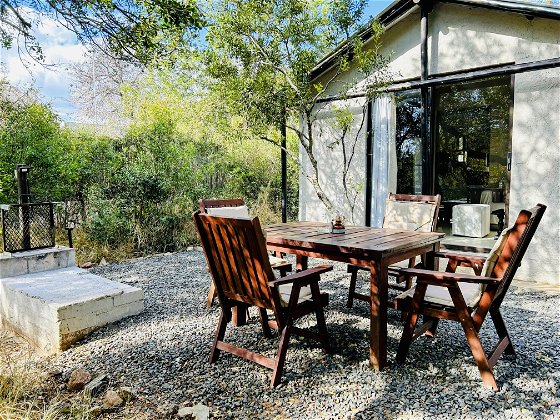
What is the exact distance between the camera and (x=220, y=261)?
2.65 m

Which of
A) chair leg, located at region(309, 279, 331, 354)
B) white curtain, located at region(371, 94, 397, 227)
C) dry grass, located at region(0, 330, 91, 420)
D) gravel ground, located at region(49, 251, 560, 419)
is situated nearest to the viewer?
dry grass, located at region(0, 330, 91, 420)

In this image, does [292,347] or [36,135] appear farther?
[36,135]

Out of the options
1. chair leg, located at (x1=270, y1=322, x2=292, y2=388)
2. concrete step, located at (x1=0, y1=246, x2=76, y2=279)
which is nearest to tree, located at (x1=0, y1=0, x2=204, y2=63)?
concrete step, located at (x1=0, y1=246, x2=76, y2=279)

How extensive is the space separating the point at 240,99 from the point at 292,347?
3922 millimetres

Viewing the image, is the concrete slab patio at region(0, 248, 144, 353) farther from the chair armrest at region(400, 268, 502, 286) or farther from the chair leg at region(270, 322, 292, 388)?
the chair armrest at region(400, 268, 502, 286)

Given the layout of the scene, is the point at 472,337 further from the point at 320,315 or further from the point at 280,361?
the point at 280,361

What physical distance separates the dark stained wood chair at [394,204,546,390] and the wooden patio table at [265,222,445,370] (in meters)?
0.17

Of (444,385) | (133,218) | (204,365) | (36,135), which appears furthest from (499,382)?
(36,135)

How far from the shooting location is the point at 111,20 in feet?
12.9

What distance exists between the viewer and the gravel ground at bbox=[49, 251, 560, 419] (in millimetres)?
2164

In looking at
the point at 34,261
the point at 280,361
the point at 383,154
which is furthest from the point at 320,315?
the point at 383,154

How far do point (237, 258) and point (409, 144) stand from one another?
4457mm

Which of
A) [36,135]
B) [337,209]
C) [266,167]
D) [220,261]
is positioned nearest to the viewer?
[220,261]

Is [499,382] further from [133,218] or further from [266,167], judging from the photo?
[266,167]
